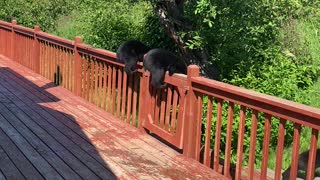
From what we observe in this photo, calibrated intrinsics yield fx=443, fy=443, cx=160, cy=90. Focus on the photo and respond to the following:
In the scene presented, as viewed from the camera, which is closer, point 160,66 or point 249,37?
point 160,66

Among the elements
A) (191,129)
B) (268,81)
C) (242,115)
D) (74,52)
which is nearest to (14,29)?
(74,52)

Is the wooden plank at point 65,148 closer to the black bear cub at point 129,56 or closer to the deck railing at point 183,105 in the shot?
the deck railing at point 183,105

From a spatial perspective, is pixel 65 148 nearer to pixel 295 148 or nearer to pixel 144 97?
pixel 144 97

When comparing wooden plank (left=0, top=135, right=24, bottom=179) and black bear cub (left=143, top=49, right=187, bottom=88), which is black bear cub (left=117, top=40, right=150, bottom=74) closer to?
black bear cub (left=143, top=49, right=187, bottom=88)

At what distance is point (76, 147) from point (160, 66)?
4.21 feet

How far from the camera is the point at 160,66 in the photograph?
196 inches

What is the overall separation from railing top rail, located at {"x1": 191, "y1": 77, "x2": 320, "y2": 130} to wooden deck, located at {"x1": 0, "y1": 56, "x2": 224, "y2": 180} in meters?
0.81

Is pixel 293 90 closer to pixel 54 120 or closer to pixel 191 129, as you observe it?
pixel 191 129

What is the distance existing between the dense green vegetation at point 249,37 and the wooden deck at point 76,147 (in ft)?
5.39

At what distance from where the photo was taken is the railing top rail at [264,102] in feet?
10.3

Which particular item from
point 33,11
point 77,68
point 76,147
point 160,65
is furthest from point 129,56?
point 33,11

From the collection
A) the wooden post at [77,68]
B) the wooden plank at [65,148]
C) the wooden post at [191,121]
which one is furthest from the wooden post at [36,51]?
the wooden post at [191,121]

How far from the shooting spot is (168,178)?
4102 millimetres

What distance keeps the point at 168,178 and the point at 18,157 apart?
149 cm
